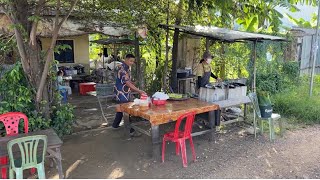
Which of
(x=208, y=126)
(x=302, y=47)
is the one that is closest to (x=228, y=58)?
(x=302, y=47)

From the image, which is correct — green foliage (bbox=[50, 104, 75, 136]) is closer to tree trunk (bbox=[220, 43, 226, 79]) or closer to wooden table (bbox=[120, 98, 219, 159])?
wooden table (bbox=[120, 98, 219, 159])

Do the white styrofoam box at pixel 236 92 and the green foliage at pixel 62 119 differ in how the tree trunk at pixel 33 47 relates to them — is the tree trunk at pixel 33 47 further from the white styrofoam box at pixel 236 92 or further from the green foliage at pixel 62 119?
the white styrofoam box at pixel 236 92

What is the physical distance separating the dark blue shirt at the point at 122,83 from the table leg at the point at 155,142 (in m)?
1.62

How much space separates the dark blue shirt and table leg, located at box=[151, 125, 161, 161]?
1621 mm

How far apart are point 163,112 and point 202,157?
3.46 ft

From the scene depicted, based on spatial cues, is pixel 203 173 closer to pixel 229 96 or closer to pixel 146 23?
pixel 229 96

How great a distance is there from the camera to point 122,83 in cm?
601

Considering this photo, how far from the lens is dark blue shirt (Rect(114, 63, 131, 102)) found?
5938 millimetres

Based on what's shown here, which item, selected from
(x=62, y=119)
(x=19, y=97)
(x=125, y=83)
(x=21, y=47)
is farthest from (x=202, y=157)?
(x=21, y=47)

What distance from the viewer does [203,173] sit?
4.32 metres

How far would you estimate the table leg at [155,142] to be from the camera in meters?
4.68

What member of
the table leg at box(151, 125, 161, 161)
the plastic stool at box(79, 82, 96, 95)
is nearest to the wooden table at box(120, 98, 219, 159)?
the table leg at box(151, 125, 161, 161)

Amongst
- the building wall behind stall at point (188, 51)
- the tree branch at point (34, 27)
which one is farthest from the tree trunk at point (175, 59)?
the tree branch at point (34, 27)

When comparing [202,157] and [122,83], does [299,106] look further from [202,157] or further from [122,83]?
[122,83]
